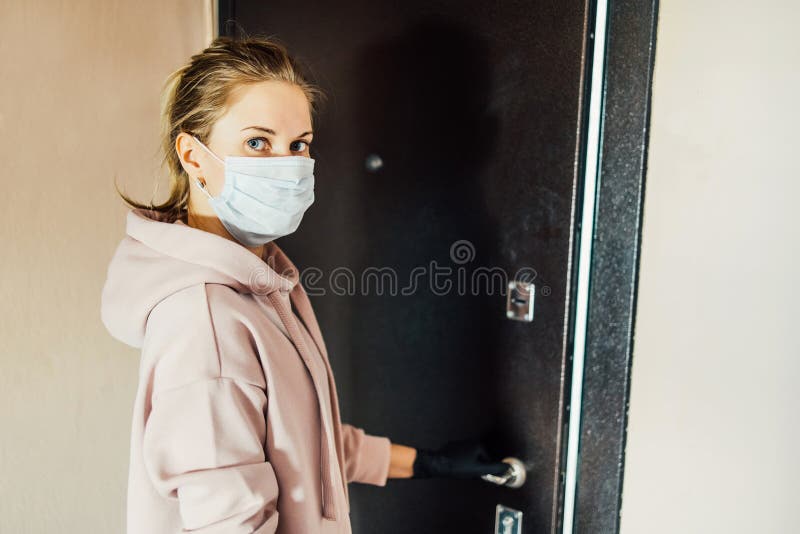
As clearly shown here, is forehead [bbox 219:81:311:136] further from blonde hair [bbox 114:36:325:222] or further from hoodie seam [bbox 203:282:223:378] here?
hoodie seam [bbox 203:282:223:378]

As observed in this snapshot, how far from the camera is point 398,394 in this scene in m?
1.25

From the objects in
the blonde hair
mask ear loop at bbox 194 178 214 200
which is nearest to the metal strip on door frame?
the blonde hair

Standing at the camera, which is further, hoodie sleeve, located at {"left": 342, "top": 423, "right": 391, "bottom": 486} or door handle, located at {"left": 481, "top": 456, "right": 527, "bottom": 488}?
hoodie sleeve, located at {"left": 342, "top": 423, "right": 391, "bottom": 486}

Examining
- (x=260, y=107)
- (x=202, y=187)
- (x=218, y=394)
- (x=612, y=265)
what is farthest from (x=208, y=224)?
(x=612, y=265)

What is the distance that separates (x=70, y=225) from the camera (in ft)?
4.33

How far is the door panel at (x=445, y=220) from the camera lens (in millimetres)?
962

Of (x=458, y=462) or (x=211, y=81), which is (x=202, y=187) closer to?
(x=211, y=81)

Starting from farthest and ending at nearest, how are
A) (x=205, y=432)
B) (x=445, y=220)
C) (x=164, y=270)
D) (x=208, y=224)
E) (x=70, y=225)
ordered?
(x=70, y=225)
(x=445, y=220)
(x=208, y=224)
(x=164, y=270)
(x=205, y=432)

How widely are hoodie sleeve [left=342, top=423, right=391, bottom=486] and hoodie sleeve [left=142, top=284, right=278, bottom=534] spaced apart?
1.02 feet

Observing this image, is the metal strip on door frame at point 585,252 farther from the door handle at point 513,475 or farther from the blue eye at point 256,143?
the blue eye at point 256,143

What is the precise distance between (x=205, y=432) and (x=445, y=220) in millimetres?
523

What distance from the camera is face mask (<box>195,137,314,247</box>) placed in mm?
940

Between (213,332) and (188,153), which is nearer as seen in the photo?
(213,332)

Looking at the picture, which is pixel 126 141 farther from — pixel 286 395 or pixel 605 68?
pixel 605 68
